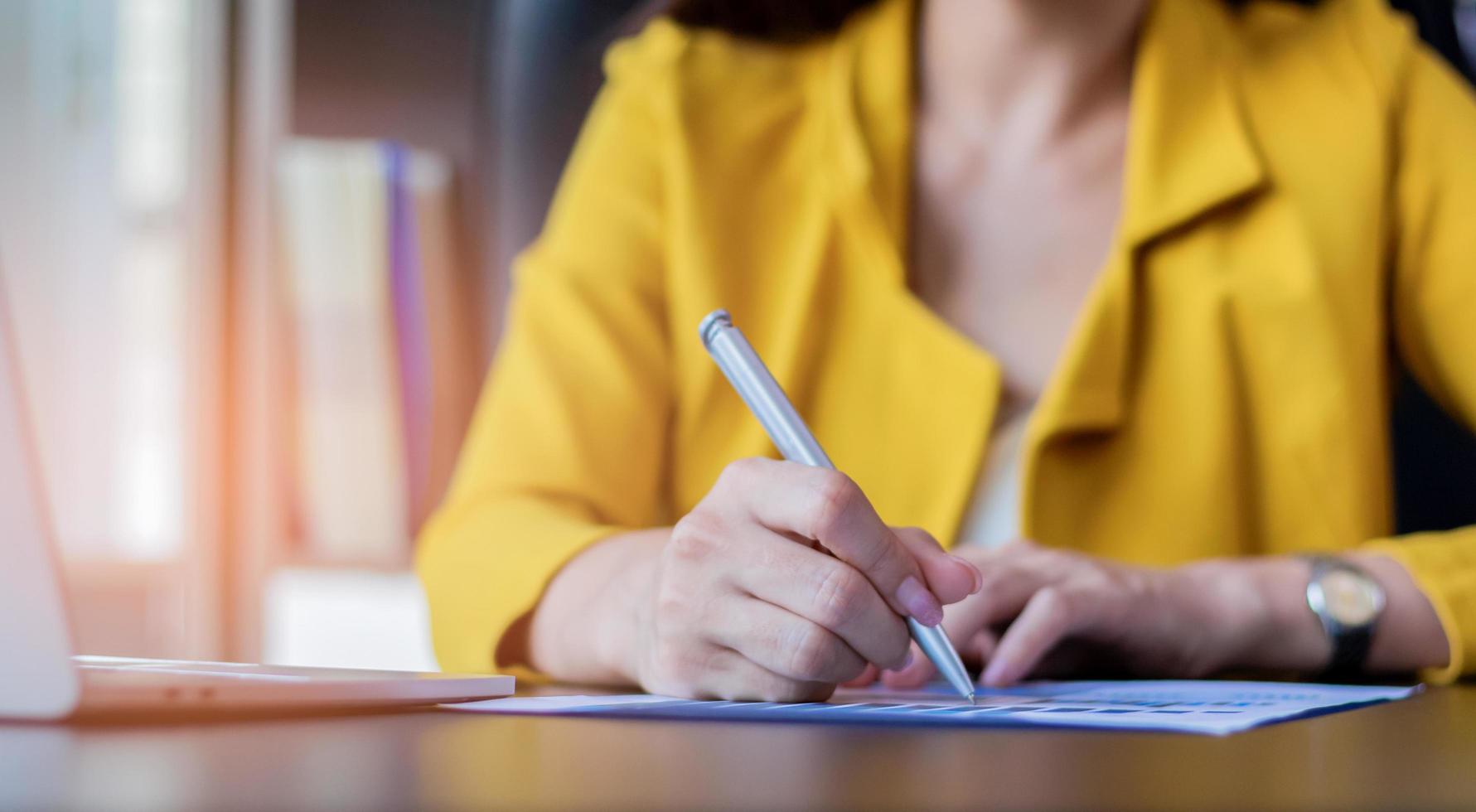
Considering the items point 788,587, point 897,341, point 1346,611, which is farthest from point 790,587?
point 897,341

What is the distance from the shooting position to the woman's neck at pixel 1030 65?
919 mm

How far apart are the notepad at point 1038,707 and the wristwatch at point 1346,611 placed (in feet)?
0.41

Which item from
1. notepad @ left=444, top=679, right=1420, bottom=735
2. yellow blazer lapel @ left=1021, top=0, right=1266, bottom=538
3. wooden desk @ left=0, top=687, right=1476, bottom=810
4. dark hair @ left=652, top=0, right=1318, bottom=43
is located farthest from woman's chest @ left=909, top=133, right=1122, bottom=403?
wooden desk @ left=0, top=687, right=1476, bottom=810

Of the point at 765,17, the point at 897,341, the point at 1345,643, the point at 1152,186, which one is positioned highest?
the point at 765,17

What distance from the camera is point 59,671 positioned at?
31 cm

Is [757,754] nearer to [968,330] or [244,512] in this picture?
[968,330]

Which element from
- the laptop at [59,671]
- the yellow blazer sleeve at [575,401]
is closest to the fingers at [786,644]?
the laptop at [59,671]

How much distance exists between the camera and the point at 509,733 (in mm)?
322

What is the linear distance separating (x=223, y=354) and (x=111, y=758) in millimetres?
1622

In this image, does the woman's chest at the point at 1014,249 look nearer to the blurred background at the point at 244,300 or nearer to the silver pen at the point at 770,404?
the silver pen at the point at 770,404

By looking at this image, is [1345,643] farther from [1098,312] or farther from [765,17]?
[765,17]

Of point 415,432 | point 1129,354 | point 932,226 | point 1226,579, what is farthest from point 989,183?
point 415,432

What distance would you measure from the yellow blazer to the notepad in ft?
1.03

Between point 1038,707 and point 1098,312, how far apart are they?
0.47 m
